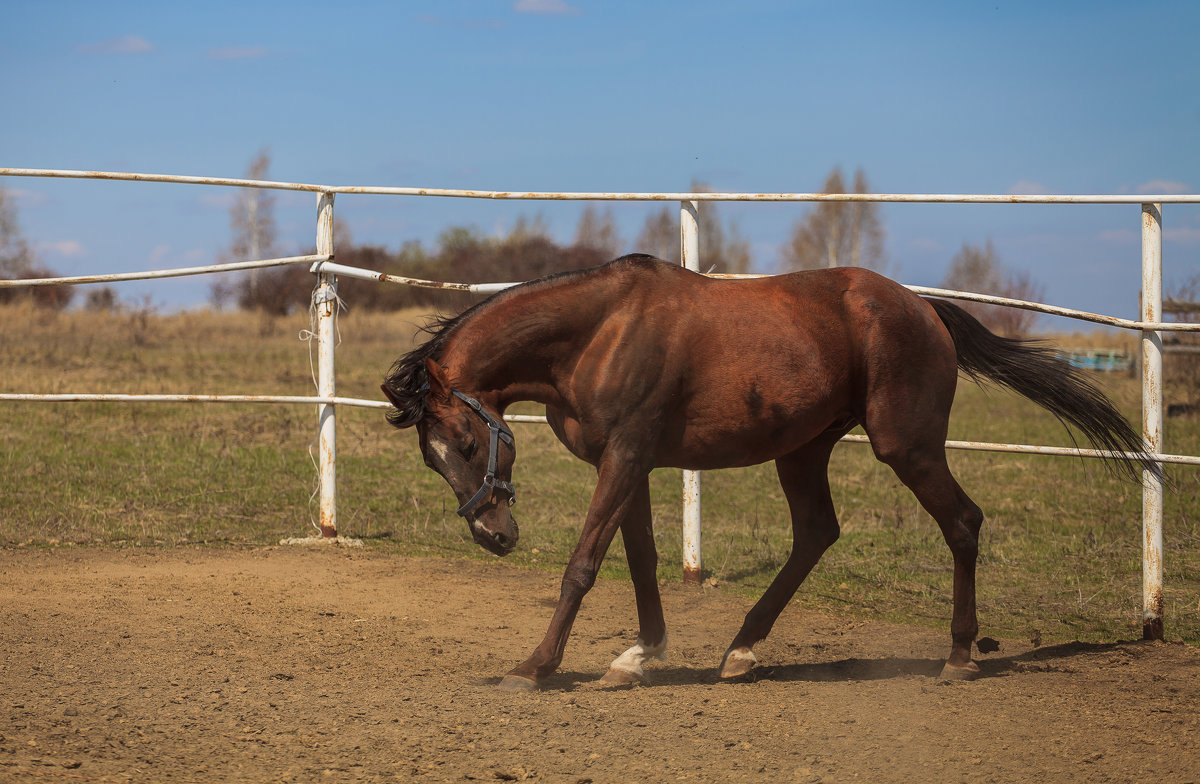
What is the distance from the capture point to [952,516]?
167 inches

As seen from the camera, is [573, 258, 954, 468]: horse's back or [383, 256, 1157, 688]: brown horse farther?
[573, 258, 954, 468]: horse's back

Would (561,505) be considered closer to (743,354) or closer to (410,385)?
(743,354)

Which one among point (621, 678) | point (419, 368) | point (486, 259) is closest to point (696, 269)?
point (419, 368)

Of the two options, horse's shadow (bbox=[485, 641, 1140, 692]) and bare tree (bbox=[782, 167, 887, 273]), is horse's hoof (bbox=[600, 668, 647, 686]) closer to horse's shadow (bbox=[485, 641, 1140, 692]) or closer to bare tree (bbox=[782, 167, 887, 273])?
horse's shadow (bbox=[485, 641, 1140, 692])

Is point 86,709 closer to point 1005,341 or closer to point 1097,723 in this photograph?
point 1097,723

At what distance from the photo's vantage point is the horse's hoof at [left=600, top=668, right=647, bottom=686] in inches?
154

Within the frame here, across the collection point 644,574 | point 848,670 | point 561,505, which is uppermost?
point 644,574

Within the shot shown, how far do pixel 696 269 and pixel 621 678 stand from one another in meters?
2.52

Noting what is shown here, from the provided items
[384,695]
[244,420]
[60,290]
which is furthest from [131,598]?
[60,290]

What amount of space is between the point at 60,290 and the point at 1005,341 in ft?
78.1

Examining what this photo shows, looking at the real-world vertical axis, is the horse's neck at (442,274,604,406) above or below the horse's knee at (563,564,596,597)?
above

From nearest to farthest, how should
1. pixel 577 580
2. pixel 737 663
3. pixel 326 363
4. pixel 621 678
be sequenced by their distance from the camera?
pixel 577 580 < pixel 621 678 < pixel 737 663 < pixel 326 363

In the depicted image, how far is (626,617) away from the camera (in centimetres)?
517

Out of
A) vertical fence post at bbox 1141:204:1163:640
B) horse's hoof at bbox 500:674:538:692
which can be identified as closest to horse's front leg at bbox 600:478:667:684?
horse's hoof at bbox 500:674:538:692
